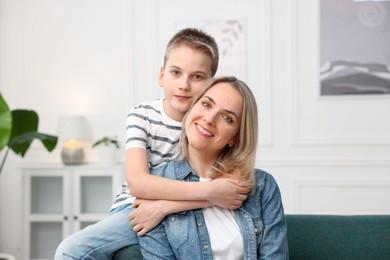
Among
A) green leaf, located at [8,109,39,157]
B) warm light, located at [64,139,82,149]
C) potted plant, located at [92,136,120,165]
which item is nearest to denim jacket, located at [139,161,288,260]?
green leaf, located at [8,109,39,157]

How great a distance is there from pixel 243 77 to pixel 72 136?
1474mm

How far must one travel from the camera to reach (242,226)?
5.11 feet

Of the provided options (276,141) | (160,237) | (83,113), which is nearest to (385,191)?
(276,141)

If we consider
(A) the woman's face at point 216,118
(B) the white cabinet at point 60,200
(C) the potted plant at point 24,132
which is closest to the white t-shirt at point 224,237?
(A) the woman's face at point 216,118

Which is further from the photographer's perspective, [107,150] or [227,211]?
[107,150]

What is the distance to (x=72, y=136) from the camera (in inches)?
158

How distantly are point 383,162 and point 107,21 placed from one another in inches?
100

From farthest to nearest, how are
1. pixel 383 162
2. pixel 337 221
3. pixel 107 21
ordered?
pixel 107 21
pixel 383 162
pixel 337 221

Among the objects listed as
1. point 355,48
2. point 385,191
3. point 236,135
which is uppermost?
point 355,48

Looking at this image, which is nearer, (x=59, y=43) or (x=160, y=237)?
(x=160, y=237)

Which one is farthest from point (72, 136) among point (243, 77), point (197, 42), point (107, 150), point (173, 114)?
point (197, 42)

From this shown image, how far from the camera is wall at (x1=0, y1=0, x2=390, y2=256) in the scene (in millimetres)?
3973

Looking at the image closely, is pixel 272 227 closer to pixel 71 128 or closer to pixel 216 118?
pixel 216 118

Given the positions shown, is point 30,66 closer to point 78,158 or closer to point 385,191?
point 78,158
